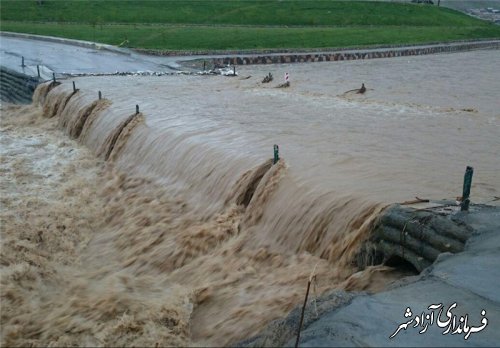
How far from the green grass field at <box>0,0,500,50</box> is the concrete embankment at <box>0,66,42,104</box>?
13109mm

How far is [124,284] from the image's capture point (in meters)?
9.83

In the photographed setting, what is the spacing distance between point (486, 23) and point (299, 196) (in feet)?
239

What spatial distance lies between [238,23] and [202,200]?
4727 centimetres

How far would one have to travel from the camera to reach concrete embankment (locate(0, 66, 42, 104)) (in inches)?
1068

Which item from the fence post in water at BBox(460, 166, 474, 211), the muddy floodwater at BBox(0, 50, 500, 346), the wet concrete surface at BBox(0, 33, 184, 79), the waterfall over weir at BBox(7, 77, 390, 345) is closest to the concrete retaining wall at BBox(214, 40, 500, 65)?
the wet concrete surface at BBox(0, 33, 184, 79)

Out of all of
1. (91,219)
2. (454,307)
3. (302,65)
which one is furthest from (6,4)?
(454,307)

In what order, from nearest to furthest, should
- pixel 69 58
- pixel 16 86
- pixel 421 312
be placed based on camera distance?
pixel 421 312
pixel 16 86
pixel 69 58

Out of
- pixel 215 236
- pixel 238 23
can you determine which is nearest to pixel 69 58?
pixel 238 23

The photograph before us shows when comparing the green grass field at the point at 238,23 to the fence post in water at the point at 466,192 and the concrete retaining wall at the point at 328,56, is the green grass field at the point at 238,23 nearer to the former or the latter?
the concrete retaining wall at the point at 328,56

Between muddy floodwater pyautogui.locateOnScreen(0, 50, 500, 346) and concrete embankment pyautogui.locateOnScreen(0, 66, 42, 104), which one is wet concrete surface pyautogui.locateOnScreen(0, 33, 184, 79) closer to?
concrete embankment pyautogui.locateOnScreen(0, 66, 42, 104)

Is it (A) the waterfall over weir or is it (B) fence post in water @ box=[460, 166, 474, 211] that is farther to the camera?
(A) the waterfall over weir

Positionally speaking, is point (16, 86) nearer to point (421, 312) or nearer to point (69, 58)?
point (69, 58)

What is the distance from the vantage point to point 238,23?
186ft

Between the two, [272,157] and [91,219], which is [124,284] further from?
[272,157]
